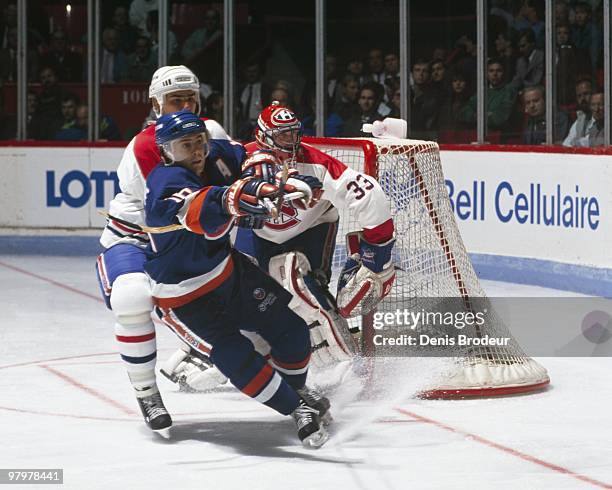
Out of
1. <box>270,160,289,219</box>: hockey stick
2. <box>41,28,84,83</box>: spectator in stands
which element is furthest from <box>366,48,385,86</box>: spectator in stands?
<box>270,160,289,219</box>: hockey stick

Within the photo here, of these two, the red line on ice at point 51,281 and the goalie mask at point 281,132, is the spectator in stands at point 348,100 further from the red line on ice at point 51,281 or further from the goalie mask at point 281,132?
the goalie mask at point 281,132

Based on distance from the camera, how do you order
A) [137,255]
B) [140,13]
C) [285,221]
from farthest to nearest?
[140,13], [285,221], [137,255]

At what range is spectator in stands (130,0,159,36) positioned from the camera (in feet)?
31.9

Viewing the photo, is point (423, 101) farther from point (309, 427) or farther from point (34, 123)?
point (309, 427)

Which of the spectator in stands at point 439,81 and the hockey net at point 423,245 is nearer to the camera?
the hockey net at point 423,245

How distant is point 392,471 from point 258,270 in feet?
2.46

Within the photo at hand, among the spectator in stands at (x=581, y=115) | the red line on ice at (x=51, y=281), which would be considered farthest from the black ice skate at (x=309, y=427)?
the spectator in stands at (x=581, y=115)

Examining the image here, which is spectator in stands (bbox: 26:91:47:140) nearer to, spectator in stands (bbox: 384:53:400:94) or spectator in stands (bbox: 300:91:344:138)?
spectator in stands (bbox: 300:91:344:138)

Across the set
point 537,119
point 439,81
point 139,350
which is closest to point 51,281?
point 439,81

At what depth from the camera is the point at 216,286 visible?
390 centimetres

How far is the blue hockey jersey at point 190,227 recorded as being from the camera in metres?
3.71

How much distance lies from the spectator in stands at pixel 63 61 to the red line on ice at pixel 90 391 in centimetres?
477

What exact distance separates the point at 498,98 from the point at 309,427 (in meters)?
5.01

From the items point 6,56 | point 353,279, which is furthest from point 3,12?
point 353,279
